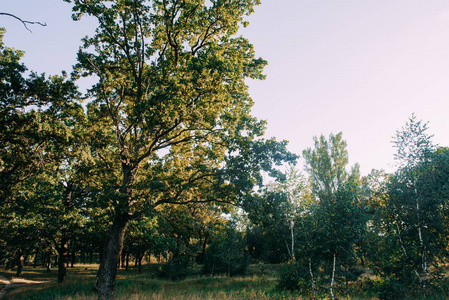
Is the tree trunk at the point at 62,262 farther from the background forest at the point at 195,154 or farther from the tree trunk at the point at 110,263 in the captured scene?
the tree trunk at the point at 110,263

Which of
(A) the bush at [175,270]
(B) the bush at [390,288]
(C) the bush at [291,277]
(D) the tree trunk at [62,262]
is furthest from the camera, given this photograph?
(A) the bush at [175,270]

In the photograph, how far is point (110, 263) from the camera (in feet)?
40.2

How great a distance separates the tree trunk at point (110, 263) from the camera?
1185 centimetres

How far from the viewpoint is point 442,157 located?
13398 mm

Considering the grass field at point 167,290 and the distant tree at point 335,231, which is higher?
the distant tree at point 335,231

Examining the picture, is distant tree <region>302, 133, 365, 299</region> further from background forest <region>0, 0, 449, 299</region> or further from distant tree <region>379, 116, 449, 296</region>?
distant tree <region>379, 116, 449, 296</region>

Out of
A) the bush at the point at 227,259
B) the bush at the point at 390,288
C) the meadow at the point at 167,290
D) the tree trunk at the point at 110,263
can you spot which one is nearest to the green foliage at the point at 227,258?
the bush at the point at 227,259

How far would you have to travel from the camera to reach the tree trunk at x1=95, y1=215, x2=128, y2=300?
11852 millimetres

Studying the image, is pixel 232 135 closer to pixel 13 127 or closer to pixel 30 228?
pixel 13 127

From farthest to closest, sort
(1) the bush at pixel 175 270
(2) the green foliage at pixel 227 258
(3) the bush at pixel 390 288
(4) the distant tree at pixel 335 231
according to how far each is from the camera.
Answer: (2) the green foliage at pixel 227 258 < (1) the bush at pixel 175 270 < (3) the bush at pixel 390 288 < (4) the distant tree at pixel 335 231

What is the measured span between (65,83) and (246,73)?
32.7ft

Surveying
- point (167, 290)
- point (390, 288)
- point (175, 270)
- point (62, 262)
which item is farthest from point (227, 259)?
point (390, 288)

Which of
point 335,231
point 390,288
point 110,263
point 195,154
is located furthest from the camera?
point 195,154

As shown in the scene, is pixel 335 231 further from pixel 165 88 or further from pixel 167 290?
pixel 167 290
